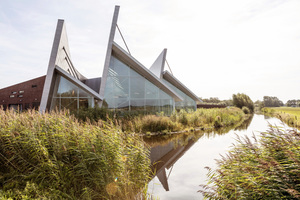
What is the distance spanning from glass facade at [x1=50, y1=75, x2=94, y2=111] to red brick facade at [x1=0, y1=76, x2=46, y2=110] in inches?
163

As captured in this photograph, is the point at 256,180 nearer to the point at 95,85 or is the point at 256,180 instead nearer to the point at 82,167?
the point at 82,167

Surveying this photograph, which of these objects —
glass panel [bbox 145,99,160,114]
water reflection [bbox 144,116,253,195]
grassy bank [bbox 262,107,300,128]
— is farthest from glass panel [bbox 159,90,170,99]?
water reflection [bbox 144,116,253,195]

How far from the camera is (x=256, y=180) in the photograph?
2639 mm

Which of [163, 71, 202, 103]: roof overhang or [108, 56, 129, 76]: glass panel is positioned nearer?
[108, 56, 129, 76]: glass panel

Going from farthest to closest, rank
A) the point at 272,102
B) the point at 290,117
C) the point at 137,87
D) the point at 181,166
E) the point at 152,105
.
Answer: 1. the point at 272,102
2. the point at 152,105
3. the point at 137,87
4. the point at 290,117
5. the point at 181,166

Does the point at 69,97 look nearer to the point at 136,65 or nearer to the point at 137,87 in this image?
the point at 137,87

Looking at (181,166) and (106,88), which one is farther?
(106,88)

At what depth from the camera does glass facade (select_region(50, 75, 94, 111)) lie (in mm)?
16250

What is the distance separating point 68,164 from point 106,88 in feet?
45.4

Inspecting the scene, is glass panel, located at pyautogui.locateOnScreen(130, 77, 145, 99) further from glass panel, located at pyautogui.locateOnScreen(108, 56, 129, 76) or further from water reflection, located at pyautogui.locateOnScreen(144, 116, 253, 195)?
water reflection, located at pyautogui.locateOnScreen(144, 116, 253, 195)

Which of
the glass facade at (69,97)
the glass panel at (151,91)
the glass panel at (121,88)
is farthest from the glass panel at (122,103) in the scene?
the glass facade at (69,97)

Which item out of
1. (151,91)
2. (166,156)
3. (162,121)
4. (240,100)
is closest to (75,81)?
(151,91)

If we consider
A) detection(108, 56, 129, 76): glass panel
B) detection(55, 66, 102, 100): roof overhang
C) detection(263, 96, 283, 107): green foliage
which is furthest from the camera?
detection(263, 96, 283, 107): green foliage

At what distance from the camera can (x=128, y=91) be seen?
1808 centimetres
